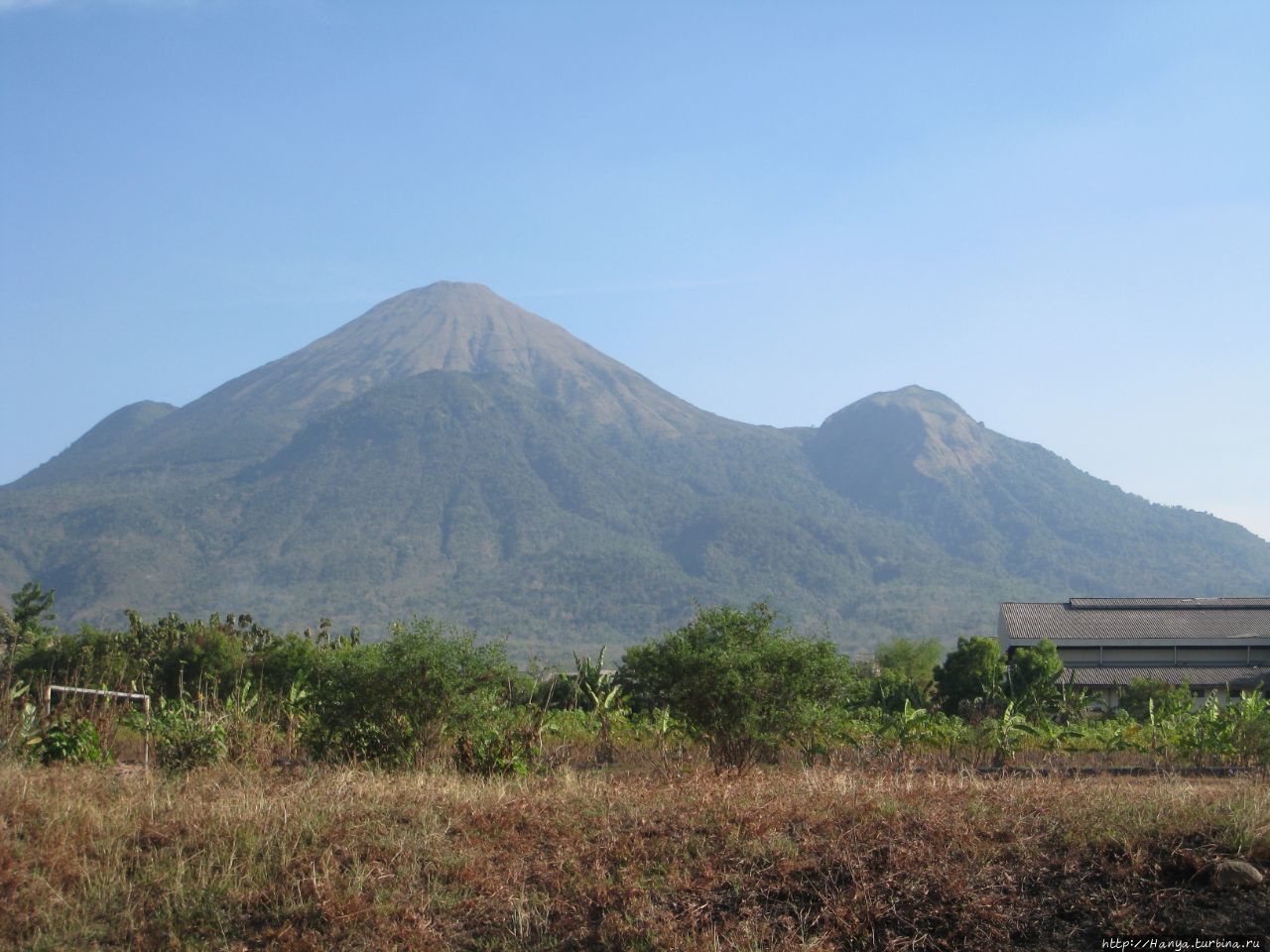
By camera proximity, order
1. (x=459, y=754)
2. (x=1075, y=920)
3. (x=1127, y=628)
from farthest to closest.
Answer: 1. (x=1127, y=628)
2. (x=459, y=754)
3. (x=1075, y=920)

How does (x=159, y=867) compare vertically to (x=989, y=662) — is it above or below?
above

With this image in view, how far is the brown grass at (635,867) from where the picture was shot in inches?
323

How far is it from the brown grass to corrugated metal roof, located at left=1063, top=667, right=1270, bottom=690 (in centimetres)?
6283

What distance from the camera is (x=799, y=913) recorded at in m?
8.37

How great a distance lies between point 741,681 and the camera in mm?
14156

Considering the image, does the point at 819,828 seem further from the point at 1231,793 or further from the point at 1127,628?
the point at 1127,628

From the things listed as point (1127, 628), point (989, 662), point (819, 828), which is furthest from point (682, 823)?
point (1127, 628)

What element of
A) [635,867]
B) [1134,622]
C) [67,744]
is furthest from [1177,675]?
[635,867]

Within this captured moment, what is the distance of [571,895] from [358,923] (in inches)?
59.5

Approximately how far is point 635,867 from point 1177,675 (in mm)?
72930

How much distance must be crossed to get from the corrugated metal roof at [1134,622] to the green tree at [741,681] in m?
67.3

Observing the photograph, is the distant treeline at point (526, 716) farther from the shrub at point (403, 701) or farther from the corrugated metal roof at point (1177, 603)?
the corrugated metal roof at point (1177, 603)

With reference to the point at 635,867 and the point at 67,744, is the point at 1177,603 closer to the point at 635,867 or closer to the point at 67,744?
the point at 67,744

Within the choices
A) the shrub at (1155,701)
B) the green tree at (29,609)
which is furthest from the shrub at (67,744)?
the green tree at (29,609)
